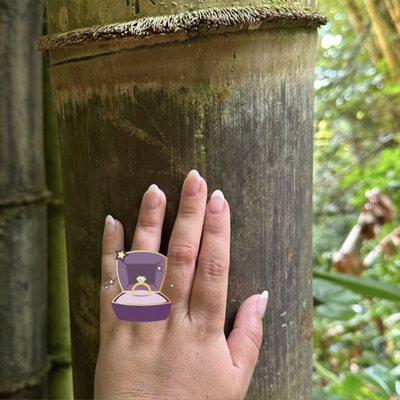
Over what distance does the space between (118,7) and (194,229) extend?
23 centimetres

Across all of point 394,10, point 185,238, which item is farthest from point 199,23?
point 394,10

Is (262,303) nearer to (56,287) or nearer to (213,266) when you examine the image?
(213,266)

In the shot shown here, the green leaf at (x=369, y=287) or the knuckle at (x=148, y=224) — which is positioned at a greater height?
the knuckle at (x=148, y=224)

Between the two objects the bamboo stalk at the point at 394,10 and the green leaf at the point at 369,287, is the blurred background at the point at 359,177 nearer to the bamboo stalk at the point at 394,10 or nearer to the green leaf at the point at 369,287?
the bamboo stalk at the point at 394,10

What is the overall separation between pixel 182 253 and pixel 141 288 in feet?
0.19

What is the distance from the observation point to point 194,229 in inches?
22.3

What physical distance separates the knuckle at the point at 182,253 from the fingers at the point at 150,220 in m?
0.02

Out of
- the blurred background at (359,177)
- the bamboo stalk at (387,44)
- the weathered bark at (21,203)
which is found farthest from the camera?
the bamboo stalk at (387,44)

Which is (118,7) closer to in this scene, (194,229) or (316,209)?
(194,229)

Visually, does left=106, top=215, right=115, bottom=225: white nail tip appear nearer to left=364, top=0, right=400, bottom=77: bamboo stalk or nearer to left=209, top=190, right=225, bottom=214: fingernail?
left=209, top=190, right=225, bottom=214: fingernail

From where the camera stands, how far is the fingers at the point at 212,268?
568mm

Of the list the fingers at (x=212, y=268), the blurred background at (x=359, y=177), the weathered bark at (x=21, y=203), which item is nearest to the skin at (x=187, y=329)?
the fingers at (x=212, y=268)

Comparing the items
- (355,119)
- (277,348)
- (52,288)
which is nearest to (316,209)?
(355,119)

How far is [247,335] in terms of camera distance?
589 mm
